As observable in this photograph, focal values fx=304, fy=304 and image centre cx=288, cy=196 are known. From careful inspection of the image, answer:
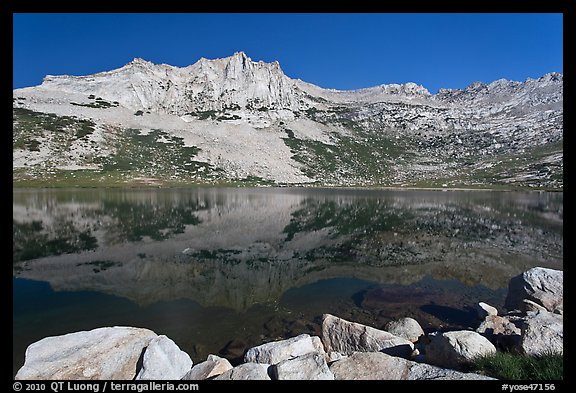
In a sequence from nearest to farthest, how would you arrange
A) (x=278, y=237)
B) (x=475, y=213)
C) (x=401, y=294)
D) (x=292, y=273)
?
(x=401, y=294), (x=292, y=273), (x=278, y=237), (x=475, y=213)

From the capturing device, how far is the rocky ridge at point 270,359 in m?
8.07

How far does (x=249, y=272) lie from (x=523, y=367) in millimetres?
20679

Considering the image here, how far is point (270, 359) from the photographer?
997 centimetres

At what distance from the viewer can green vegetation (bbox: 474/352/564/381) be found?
6.82 m

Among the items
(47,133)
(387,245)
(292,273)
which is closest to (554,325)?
(292,273)

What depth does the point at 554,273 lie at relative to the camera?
1675 cm

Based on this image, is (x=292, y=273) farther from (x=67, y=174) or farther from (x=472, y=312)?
(x=67, y=174)

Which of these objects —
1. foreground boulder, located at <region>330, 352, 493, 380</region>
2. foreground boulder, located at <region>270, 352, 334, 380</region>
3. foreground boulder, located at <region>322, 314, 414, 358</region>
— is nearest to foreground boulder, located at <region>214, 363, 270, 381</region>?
foreground boulder, located at <region>270, 352, 334, 380</region>

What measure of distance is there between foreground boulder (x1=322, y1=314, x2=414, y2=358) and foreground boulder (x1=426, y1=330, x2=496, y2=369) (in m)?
2.14

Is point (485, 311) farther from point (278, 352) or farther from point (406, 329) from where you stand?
point (278, 352)

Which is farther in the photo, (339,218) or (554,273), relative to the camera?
(339,218)

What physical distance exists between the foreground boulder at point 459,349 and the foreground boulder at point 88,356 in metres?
9.95

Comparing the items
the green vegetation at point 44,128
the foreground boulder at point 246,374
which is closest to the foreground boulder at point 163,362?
the foreground boulder at point 246,374
